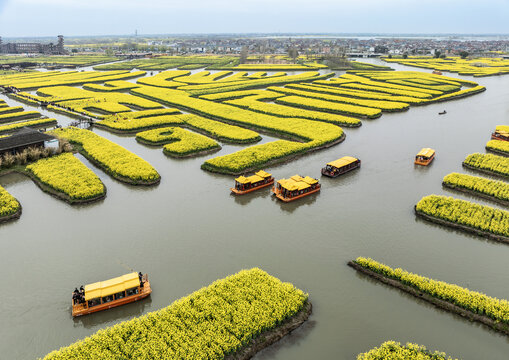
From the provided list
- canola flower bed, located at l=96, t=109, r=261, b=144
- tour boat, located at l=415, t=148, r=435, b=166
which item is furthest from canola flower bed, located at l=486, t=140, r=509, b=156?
canola flower bed, located at l=96, t=109, r=261, b=144

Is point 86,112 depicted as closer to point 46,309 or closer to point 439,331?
point 46,309

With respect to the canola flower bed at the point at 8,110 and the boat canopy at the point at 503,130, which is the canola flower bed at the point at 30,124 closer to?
the canola flower bed at the point at 8,110

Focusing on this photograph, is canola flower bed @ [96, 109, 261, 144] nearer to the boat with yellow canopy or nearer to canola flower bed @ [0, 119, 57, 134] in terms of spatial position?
canola flower bed @ [0, 119, 57, 134]

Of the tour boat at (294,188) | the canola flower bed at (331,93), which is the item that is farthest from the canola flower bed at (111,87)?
the tour boat at (294,188)

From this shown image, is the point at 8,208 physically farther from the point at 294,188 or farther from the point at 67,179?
the point at 294,188

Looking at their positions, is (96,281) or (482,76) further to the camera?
(482,76)

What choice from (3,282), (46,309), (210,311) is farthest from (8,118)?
(210,311)

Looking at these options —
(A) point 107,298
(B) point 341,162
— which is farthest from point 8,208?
(B) point 341,162
